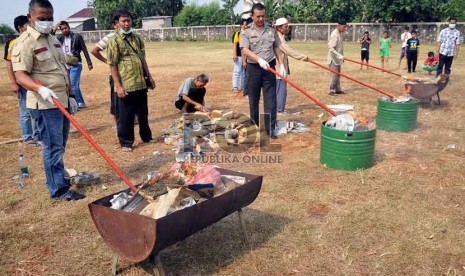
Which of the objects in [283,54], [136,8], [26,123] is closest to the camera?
[26,123]

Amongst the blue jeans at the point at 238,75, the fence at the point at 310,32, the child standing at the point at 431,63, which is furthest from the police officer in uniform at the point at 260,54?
the fence at the point at 310,32

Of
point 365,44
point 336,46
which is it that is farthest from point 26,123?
point 365,44

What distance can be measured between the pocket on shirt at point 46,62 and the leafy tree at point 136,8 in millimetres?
50398

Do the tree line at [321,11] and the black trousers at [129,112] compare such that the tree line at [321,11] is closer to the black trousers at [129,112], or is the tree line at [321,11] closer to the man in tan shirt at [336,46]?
the man in tan shirt at [336,46]

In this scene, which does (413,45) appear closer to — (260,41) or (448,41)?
(448,41)

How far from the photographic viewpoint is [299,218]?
421 centimetres

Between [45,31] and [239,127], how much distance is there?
3.63 metres

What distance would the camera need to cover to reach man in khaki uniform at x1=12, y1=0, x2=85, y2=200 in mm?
4035

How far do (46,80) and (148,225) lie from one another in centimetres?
246

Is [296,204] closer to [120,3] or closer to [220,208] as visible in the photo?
[220,208]

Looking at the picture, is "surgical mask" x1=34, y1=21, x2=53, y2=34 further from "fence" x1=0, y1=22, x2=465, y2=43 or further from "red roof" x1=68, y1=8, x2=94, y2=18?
"red roof" x1=68, y1=8, x2=94, y2=18

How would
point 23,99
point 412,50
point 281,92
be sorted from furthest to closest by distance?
point 412,50, point 281,92, point 23,99

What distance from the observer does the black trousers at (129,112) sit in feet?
20.0

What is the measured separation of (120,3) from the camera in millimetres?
53188
